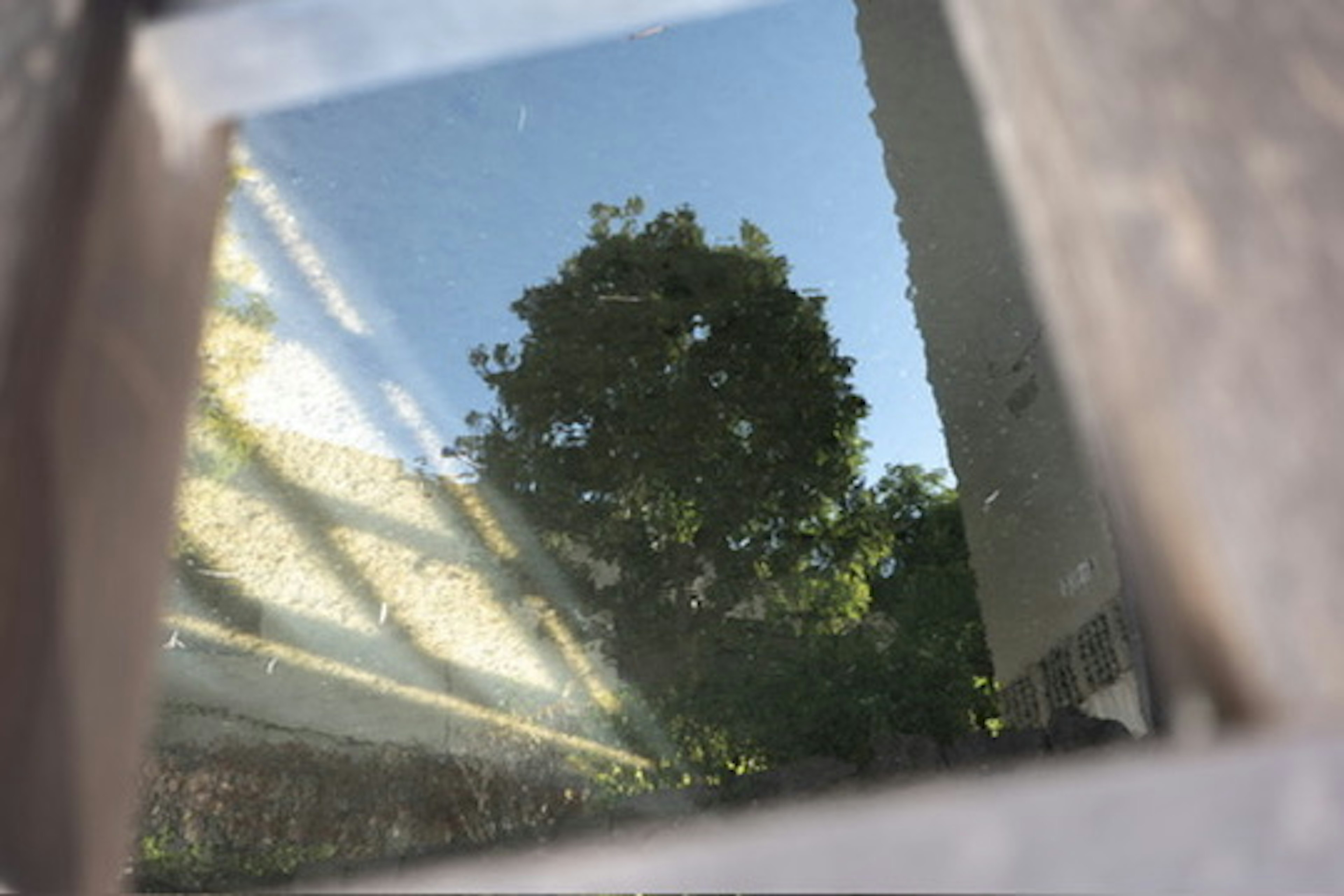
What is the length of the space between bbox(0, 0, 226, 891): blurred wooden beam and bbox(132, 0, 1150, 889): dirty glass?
5.76 meters

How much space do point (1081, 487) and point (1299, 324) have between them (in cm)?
628

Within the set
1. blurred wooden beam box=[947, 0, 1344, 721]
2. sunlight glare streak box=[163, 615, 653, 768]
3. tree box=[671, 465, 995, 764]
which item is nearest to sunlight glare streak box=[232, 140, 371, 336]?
sunlight glare streak box=[163, 615, 653, 768]

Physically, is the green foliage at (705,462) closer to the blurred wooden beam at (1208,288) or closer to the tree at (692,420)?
the tree at (692,420)

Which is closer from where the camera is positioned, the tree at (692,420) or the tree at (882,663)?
the tree at (882,663)

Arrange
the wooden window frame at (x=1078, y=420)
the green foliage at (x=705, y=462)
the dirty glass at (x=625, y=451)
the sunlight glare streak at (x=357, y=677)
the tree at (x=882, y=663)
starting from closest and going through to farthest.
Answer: the wooden window frame at (x=1078, y=420) < the dirty glass at (x=625, y=451) < the tree at (x=882, y=663) < the green foliage at (x=705, y=462) < the sunlight glare streak at (x=357, y=677)

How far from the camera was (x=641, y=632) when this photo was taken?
298 inches

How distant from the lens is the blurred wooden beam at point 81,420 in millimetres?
323

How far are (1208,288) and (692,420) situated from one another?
23.2ft

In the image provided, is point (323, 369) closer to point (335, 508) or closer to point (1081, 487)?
point (335, 508)

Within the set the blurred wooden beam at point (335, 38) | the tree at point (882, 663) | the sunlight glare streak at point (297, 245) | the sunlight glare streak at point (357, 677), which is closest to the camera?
the blurred wooden beam at point (335, 38)

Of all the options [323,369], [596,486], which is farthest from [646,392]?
[323,369]

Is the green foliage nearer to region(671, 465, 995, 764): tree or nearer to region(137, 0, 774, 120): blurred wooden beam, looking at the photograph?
region(671, 465, 995, 764): tree

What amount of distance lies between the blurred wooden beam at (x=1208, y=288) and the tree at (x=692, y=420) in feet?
23.0

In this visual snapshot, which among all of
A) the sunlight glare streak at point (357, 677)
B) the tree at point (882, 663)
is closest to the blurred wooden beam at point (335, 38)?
the tree at point (882, 663)
